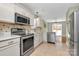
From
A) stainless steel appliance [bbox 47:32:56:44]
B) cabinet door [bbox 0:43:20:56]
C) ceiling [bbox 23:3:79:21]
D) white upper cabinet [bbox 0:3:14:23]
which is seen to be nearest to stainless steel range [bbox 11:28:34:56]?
cabinet door [bbox 0:43:20:56]

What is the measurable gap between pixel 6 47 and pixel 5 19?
87cm

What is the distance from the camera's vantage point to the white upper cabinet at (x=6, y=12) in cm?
259

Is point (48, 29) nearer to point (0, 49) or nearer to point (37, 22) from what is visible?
point (37, 22)

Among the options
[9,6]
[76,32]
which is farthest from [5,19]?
[76,32]

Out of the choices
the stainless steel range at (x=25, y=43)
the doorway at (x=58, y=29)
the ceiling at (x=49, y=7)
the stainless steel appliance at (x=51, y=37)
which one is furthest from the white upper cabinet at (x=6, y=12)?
the doorway at (x=58, y=29)

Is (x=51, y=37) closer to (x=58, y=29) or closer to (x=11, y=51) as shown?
(x=58, y=29)

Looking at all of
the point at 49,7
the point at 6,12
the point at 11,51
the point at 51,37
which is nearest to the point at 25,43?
the point at 11,51

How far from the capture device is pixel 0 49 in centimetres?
198

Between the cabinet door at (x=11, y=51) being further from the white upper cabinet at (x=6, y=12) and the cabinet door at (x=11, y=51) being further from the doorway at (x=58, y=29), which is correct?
the doorway at (x=58, y=29)

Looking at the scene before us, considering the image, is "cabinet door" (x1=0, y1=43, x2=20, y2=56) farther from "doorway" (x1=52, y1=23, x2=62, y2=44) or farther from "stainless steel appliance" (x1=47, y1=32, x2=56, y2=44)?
"doorway" (x1=52, y1=23, x2=62, y2=44)

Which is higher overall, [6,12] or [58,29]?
[6,12]

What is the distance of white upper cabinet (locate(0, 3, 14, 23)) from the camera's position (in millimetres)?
2588

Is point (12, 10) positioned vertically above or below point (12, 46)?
above

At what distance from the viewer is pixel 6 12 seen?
278cm
